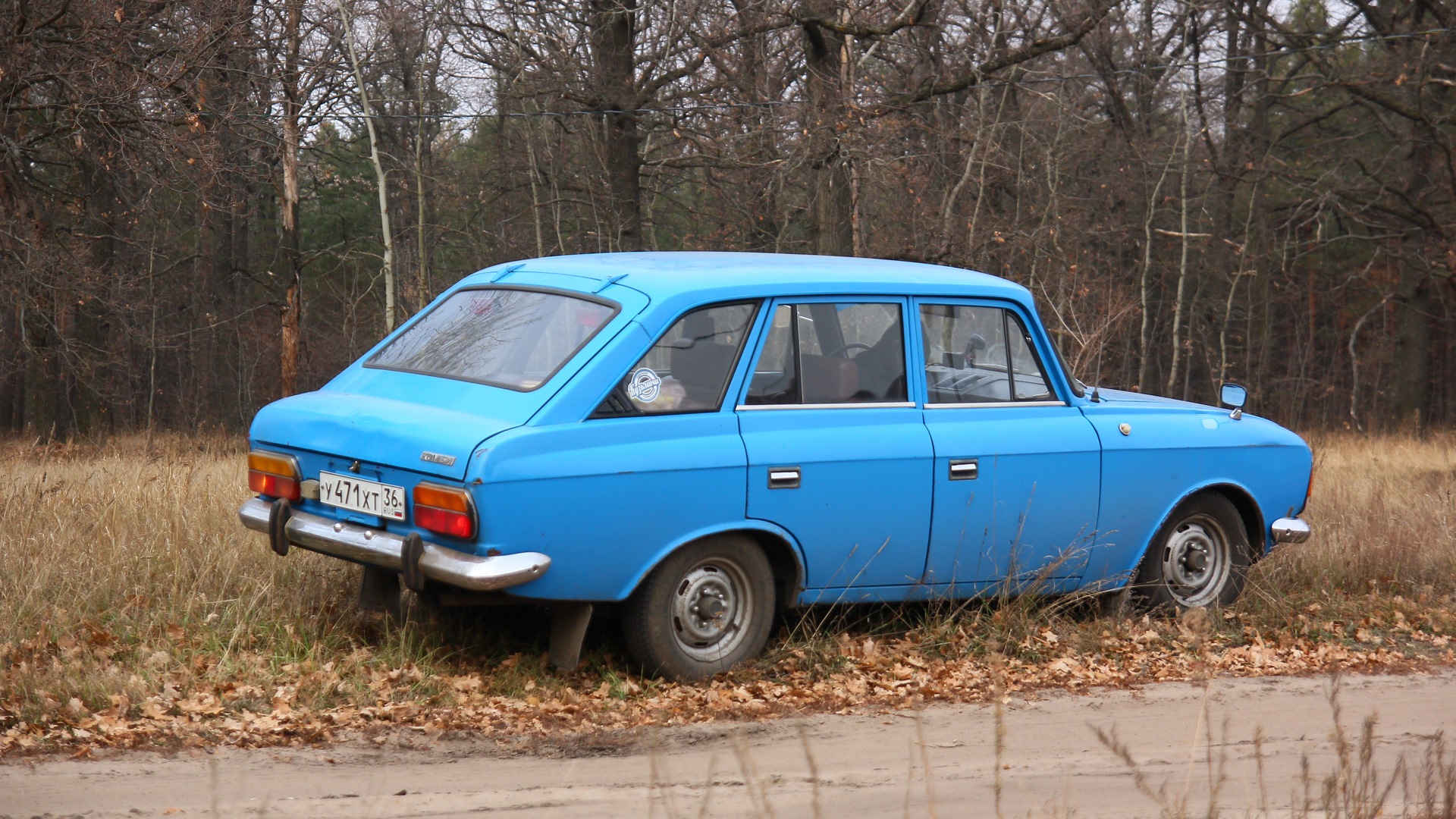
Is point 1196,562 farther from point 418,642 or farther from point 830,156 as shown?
point 830,156

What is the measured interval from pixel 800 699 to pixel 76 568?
3567mm

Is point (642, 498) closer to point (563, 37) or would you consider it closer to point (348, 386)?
point (348, 386)

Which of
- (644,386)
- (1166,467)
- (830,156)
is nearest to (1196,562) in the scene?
(1166,467)

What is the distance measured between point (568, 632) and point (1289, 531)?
4037 millimetres

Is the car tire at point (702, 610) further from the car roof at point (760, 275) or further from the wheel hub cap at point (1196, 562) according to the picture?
the wheel hub cap at point (1196, 562)

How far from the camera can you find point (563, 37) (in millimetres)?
20312

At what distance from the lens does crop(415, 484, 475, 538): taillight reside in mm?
4617

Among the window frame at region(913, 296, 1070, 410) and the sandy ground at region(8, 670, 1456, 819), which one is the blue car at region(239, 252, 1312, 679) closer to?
the window frame at region(913, 296, 1070, 410)

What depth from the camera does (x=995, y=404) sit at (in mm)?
6117

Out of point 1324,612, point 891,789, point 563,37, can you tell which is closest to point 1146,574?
point 1324,612

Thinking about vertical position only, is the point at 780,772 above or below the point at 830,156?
below

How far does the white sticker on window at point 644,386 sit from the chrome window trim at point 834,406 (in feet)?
1.25

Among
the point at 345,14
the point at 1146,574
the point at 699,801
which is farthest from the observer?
the point at 345,14

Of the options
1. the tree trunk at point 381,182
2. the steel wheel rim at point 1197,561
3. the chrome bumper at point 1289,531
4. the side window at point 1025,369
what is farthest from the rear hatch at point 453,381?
the tree trunk at point 381,182
